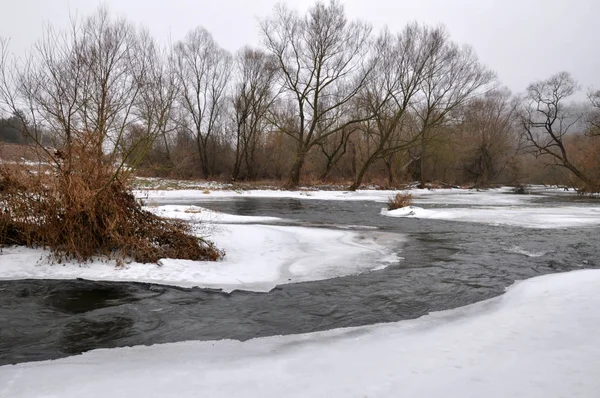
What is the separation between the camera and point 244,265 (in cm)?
720

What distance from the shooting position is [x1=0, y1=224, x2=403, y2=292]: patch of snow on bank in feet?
20.7

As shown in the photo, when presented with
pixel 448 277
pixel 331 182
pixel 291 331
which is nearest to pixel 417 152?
pixel 331 182

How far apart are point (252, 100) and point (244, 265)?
31.7 meters

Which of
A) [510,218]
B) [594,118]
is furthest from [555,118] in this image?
[510,218]

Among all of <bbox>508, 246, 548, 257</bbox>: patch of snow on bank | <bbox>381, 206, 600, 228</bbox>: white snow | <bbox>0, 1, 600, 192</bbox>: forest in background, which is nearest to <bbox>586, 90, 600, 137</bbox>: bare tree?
<bbox>0, 1, 600, 192</bbox>: forest in background

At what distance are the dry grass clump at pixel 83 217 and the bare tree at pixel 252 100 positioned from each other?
1075 inches

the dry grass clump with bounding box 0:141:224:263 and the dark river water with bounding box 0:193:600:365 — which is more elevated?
the dry grass clump with bounding box 0:141:224:263

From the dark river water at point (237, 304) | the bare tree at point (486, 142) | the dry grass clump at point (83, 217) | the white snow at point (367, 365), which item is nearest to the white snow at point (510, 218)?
the dark river water at point (237, 304)

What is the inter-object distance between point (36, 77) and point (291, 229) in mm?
7012

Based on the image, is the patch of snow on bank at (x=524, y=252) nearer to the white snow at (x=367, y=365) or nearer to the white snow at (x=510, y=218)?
the white snow at (x=367, y=365)

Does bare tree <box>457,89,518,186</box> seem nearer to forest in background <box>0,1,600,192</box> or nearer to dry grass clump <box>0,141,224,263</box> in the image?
forest in background <box>0,1,600,192</box>

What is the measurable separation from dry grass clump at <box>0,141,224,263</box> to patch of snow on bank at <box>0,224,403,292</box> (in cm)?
29

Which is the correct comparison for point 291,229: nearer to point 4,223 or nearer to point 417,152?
point 4,223

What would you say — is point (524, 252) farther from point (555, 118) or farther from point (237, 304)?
point (555, 118)
